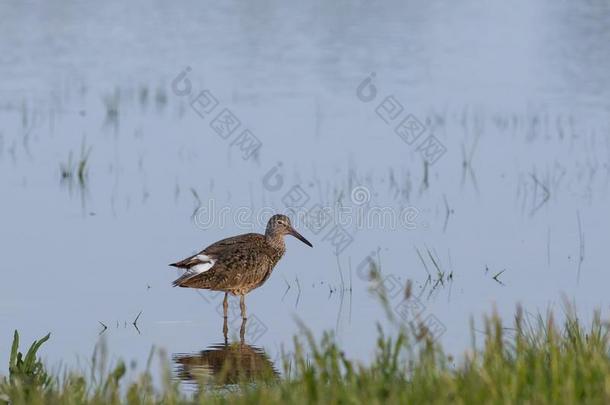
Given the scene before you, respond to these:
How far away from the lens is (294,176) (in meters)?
16.0

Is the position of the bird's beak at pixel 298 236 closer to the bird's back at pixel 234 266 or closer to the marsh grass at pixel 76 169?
the bird's back at pixel 234 266

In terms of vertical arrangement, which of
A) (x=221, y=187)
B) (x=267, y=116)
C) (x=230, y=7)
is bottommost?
(x=221, y=187)

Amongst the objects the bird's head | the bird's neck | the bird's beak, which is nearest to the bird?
the bird's neck

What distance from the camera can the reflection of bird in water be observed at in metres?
9.93

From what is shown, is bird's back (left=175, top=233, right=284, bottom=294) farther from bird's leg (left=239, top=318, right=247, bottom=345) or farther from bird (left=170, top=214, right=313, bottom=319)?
bird's leg (left=239, top=318, right=247, bottom=345)

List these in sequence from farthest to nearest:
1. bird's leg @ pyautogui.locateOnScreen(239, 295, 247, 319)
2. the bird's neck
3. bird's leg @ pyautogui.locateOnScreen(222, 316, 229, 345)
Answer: the bird's neck → bird's leg @ pyautogui.locateOnScreen(239, 295, 247, 319) → bird's leg @ pyautogui.locateOnScreen(222, 316, 229, 345)

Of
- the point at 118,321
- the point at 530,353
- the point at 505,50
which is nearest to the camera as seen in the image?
the point at 530,353

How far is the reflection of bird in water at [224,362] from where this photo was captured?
9.93 m

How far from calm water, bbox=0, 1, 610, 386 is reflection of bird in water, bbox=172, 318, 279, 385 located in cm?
5

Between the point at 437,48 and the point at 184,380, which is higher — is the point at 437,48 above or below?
above

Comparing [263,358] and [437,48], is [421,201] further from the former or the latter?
[437,48]

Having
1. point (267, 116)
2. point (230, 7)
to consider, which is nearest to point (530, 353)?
point (267, 116)

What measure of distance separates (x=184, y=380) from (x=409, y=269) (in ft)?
11.3

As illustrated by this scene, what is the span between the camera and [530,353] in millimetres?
7234
